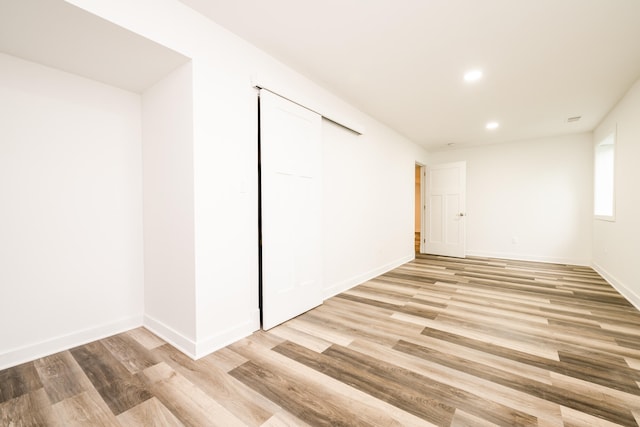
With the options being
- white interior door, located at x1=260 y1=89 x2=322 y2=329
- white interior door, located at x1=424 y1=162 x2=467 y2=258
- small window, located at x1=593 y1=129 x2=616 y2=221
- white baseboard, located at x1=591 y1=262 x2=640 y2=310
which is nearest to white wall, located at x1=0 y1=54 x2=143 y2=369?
white interior door, located at x1=260 y1=89 x2=322 y2=329

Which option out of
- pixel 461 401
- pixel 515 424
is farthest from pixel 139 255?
pixel 515 424

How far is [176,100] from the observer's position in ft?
6.81

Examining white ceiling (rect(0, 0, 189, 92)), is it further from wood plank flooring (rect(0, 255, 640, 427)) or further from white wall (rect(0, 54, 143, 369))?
wood plank flooring (rect(0, 255, 640, 427))

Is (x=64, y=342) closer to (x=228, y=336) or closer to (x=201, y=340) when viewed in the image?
(x=201, y=340)

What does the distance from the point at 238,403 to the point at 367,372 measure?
0.81 m

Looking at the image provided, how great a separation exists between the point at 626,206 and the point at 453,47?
10.3 feet

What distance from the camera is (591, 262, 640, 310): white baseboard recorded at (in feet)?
9.63

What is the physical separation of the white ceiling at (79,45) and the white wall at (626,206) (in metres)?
4.84

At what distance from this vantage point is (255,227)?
239cm

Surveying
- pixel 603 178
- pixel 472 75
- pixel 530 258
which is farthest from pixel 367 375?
pixel 603 178

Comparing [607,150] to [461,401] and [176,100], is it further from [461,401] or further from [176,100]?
[176,100]

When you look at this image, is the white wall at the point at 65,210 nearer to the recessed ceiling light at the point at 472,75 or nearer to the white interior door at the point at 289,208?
the white interior door at the point at 289,208

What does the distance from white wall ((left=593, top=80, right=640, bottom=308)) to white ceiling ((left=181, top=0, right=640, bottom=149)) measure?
0.30m

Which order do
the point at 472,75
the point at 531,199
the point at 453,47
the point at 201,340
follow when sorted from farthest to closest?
1. the point at 531,199
2. the point at 472,75
3. the point at 453,47
4. the point at 201,340
